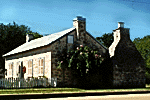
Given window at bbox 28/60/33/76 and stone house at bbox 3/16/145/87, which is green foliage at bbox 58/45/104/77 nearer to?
stone house at bbox 3/16/145/87

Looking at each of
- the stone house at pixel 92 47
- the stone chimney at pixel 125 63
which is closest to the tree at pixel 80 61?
the stone house at pixel 92 47

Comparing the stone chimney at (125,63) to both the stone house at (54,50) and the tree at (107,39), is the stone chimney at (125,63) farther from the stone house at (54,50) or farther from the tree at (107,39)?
the tree at (107,39)

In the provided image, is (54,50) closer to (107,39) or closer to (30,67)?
(30,67)

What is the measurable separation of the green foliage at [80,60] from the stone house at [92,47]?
572mm

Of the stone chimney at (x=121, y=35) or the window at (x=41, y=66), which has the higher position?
the stone chimney at (x=121, y=35)

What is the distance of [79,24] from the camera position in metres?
23.8

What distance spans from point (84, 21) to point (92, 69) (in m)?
4.68

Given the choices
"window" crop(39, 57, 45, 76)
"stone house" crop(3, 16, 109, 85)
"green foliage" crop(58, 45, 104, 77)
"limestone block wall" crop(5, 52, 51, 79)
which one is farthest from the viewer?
"window" crop(39, 57, 45, 76)

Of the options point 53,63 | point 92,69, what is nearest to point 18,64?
point 53,63

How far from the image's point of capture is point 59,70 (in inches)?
893

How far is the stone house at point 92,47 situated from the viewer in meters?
22.8

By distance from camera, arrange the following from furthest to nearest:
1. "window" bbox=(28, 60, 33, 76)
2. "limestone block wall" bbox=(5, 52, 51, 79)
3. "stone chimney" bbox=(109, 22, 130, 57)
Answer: "window" bbox=(28, 60, 33, 76), "stone chimney" bbox=(109, 22, 130, 57), "limestone block wall" bbox=(5, 52, 51, 79)

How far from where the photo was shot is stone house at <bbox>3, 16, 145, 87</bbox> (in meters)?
22.8

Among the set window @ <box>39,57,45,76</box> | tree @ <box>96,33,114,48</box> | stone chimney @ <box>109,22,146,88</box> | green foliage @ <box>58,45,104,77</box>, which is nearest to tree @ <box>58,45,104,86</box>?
green foliage @ <box>58,45,104,77</box>
